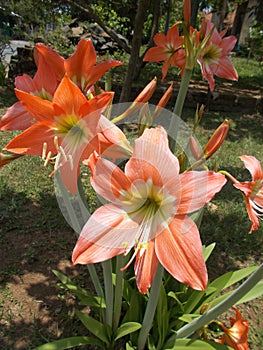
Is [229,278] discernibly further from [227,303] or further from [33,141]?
[33,141]

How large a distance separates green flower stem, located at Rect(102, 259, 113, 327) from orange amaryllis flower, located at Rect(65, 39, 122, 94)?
29.6 inches

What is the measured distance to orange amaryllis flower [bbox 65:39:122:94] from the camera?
1008mm

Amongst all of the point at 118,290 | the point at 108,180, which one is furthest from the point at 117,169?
Result: the point at 118,290

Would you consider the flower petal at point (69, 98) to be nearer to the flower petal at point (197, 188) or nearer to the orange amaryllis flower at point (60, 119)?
the orange amaryllis flower at point (60, 119)

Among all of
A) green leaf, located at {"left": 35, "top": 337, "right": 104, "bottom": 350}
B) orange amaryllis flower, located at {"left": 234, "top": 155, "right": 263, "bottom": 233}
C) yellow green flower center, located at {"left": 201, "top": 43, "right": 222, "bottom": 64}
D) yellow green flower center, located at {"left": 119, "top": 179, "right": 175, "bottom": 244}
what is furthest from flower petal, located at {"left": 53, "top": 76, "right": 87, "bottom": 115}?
green leaf, located at {"left": 35, "top": 337, "right": 104, "bottom": 350}

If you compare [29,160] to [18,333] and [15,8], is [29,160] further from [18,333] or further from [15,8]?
[15,8]

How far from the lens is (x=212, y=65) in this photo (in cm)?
145

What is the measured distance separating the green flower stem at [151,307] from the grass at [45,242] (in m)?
0.58

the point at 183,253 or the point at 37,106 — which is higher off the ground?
the point at 37,106

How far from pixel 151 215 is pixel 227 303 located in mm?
559

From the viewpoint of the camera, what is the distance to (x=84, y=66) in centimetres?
102

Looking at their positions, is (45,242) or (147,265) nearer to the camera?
(147,265)

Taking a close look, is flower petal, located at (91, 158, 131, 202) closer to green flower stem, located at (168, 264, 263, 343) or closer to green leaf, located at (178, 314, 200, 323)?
green flower stem, located at (168, 264, 263, 343)

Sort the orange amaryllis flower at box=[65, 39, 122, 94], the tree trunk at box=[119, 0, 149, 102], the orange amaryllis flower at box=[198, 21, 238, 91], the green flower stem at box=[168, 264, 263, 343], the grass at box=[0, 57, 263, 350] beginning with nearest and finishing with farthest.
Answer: the orange amaryllis flower at box=[65, 39, 122, 94] < the green flower stem at box=[168, 264, 263, 343] < the orange amaryllis flower at box=[198, 21, 238, 91] < the grass at box=[0, 57, 263, 350] < the tree trunk at box=[119, 0, 149, 102]
